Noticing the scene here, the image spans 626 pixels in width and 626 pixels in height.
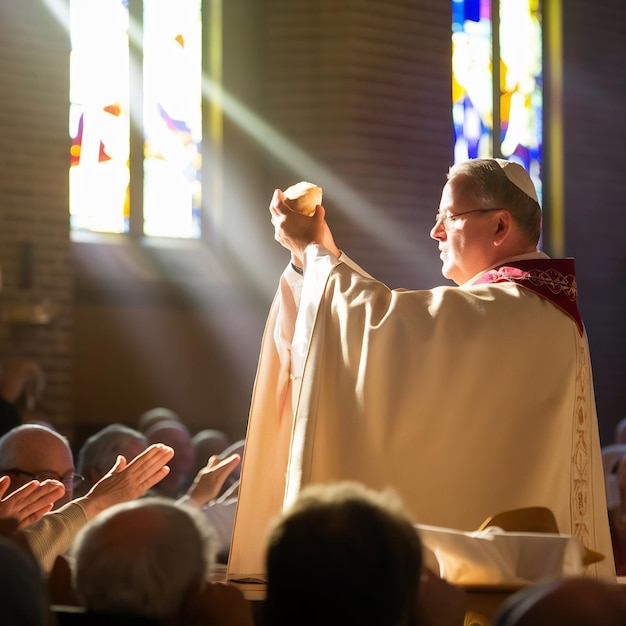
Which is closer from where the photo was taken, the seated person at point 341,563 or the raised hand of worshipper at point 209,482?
the seated person at point 341,563

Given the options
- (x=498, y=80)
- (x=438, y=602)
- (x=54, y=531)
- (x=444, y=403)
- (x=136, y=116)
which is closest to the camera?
(x=438, y=602)

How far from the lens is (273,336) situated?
12.9ft

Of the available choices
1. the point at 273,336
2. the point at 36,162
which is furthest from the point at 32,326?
the point at 273,336

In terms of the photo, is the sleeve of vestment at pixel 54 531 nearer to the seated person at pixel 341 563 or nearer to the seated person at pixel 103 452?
the seated person at pixel 341 563

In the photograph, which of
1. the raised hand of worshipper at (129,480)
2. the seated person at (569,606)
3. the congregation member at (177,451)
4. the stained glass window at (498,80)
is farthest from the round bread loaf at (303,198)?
the stained glass window at (498,80)

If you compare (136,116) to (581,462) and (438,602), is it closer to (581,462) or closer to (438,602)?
(581,462)

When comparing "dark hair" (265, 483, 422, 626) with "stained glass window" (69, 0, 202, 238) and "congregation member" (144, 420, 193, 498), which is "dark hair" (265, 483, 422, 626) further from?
"stained glass window" (69, 0, 202, 238)

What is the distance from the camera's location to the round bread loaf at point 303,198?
12.1ft

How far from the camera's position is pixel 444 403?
347 cm

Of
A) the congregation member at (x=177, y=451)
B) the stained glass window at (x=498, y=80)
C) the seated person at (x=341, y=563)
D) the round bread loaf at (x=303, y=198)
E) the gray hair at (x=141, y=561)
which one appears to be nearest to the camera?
the seated person at (x=341, y=563)

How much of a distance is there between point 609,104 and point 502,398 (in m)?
8.65

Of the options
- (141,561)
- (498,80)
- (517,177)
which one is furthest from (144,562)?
(498,80)

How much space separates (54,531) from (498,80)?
8.44 m

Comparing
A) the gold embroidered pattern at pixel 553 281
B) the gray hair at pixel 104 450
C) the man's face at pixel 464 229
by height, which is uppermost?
the man's face at pixel 464 229
